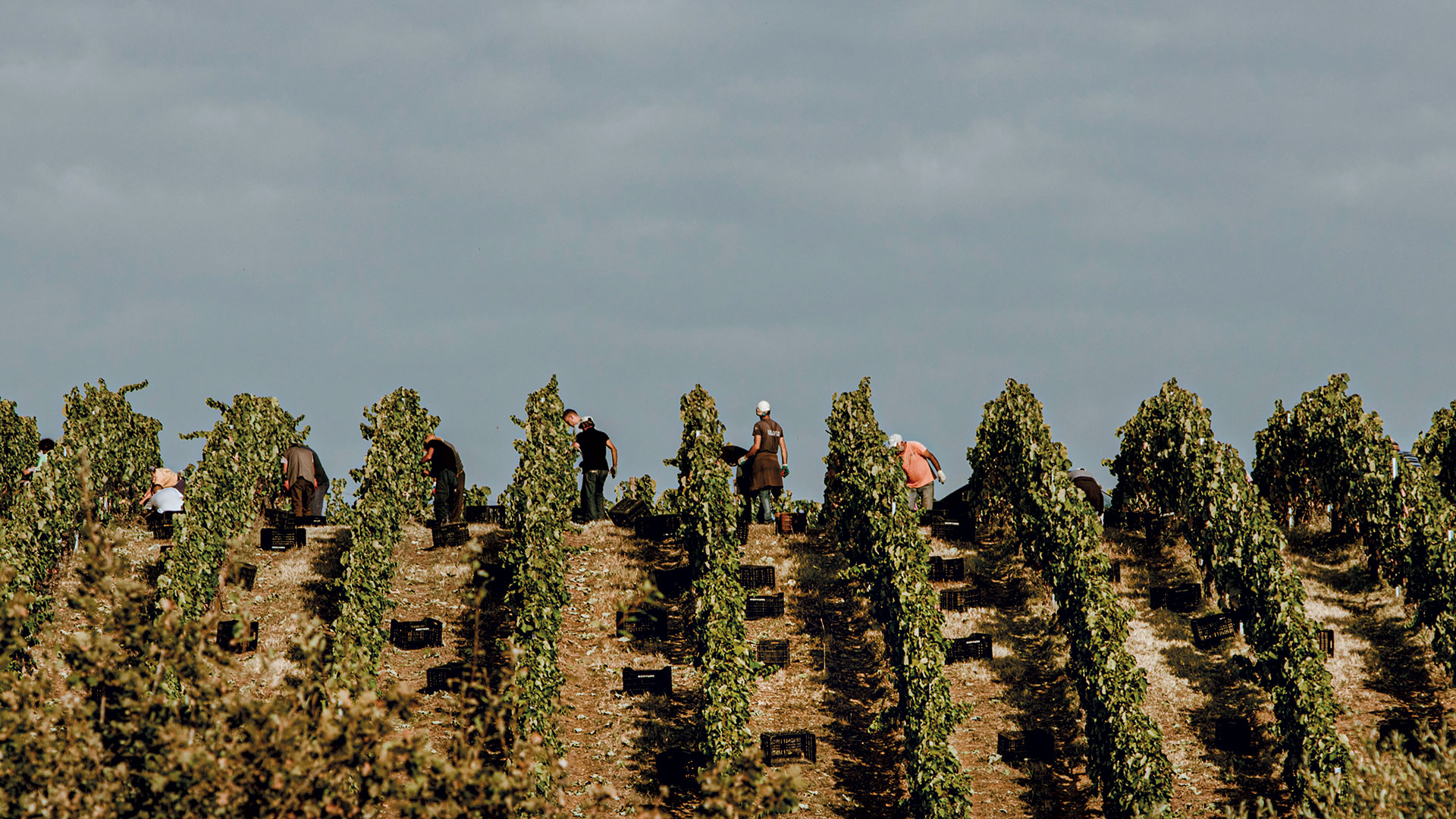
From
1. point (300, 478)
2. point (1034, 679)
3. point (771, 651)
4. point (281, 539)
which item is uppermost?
point (300, 478)

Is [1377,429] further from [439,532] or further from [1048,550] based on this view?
[439,532]

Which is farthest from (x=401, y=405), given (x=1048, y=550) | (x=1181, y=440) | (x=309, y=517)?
(x=1181, y=440)

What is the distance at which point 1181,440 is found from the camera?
1738cm

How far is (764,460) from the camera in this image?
60.5ft

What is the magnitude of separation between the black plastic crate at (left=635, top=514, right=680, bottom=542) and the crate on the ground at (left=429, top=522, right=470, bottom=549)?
2492 mm

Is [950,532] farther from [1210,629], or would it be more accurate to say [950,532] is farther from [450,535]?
[450,535]

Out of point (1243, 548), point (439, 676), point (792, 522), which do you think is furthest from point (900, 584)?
point (439, 676)

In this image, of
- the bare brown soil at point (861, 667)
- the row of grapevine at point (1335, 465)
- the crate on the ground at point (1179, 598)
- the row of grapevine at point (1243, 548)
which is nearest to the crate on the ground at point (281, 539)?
the bare brown soil at point (861, 667)

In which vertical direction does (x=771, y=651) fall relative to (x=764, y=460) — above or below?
below

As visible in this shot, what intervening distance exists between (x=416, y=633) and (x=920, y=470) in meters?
7.40

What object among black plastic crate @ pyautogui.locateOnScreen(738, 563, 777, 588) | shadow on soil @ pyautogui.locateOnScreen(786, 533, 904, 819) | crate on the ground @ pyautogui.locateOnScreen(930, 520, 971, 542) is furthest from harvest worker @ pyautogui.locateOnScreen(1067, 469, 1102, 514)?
black plastic crate @ pyautogui.locateOnScreen(738, 563, 777, 588)

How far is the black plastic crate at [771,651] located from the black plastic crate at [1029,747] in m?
2.65

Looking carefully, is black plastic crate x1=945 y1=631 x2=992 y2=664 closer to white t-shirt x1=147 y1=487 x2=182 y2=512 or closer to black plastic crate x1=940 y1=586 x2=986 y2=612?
black plastic crate x1=940 y1=586 x2=986 y2=612

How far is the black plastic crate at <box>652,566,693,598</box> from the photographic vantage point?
16.6 meters
